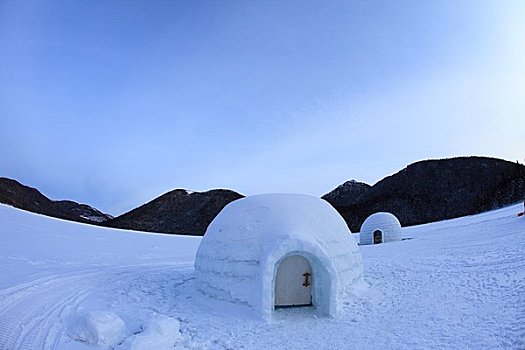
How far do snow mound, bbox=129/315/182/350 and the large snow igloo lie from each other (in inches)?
59.9

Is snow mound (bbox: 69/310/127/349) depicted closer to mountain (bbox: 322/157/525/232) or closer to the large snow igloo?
the large snow igloo

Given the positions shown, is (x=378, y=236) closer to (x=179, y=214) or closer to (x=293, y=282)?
(x=293, y=282)

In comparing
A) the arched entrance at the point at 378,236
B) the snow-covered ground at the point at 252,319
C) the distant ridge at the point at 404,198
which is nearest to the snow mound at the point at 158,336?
the snow-covered ground at the point at 252,319

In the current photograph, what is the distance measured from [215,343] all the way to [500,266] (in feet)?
27.7

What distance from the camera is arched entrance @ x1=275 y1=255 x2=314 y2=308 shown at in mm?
6656

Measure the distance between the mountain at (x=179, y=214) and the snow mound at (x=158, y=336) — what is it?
27.8 metres

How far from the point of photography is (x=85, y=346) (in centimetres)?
483

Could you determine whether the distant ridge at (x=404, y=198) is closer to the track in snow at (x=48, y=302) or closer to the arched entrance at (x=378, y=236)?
the arched entrance at (x=378, y=236)

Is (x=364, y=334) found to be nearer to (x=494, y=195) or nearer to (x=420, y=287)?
(x=420, y=287)

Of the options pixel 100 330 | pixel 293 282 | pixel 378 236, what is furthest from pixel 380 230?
pixel 100 330

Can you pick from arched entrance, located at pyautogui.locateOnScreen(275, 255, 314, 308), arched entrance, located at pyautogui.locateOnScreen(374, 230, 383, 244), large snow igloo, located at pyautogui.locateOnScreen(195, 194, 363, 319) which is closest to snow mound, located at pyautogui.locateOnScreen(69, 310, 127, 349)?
large snow igloo, located at pyautogui.locateOnScreen(195, 194, 363, 319)

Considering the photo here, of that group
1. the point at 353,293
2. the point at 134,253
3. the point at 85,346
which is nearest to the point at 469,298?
the point at 353,293

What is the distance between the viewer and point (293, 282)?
6754 millimetres

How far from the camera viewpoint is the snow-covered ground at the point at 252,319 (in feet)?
16.5
